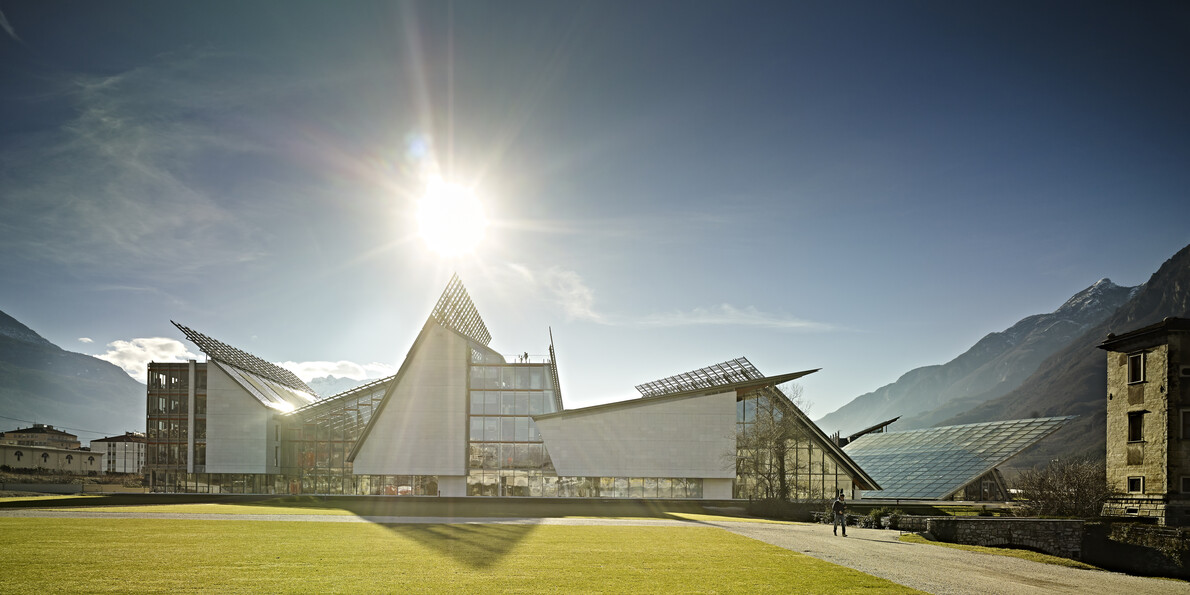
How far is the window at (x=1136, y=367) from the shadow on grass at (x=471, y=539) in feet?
97.3

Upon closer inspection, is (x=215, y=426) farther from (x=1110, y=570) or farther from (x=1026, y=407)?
(x=1026, y=407)

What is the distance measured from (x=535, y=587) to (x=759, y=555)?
9755mm

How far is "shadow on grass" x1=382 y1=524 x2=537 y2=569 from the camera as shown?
78.4 ft

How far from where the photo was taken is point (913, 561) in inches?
972

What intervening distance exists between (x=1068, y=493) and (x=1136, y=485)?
4.64 metres

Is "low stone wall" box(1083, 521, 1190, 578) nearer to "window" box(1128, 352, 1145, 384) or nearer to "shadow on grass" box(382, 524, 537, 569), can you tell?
"window" box(1128, 352, 1145, 384)

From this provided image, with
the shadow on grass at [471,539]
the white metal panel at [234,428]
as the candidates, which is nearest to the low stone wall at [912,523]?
the shadow on grass at [471,539]

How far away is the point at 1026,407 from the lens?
194125 millimetres

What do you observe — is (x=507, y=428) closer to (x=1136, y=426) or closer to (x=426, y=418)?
(x=426, y=418)

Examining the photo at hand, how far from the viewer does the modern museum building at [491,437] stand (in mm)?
60594

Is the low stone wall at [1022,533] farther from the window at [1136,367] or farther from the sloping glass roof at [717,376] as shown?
the sloping glass roof at [717,376]

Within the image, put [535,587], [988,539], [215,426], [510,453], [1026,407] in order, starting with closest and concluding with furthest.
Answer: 1. [535,587]
2. [988,539]
3. [510,453]
4. [215,426]
5. [1026,407]

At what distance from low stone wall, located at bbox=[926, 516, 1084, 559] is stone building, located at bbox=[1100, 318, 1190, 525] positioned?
29.9ft

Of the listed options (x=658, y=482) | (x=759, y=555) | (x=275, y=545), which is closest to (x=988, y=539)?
(x=759, y=555)
